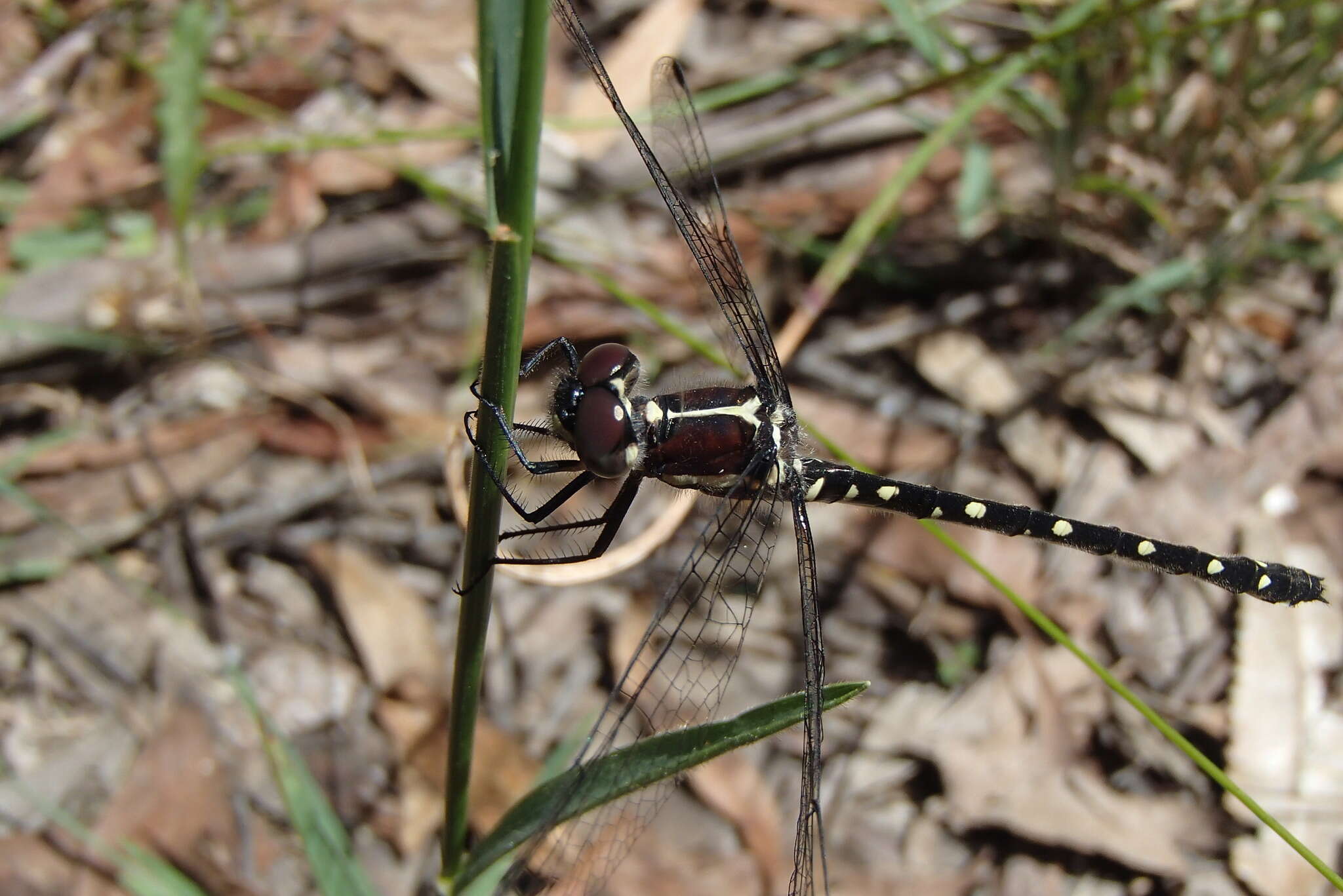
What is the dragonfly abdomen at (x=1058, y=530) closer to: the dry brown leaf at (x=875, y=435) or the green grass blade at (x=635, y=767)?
the dry brown leaf at (x=875, y=435)

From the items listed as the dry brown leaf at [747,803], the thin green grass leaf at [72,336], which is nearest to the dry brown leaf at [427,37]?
the thin green grass leaf at [72,336]

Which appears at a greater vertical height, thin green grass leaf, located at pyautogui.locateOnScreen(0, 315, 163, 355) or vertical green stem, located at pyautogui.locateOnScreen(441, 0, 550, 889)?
thin green grass leaf, located at pyautogui.locateOnScreen(0, 315, 163, 355)

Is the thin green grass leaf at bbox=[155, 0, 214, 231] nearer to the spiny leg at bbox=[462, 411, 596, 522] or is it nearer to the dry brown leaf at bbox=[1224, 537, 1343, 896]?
the spiny leg at bbox=[462, 411, 596, 522]

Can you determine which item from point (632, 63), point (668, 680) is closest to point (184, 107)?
point (632, 63)

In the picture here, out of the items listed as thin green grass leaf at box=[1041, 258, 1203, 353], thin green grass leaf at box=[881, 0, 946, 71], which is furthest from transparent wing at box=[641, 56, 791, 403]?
thin green grass leaf at box=[1041, 258, 1203, 353]

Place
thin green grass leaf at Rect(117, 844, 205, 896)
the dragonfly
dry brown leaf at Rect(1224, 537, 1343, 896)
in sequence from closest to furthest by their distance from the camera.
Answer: the dragonfly < thin green grass leaf at Rect(117, 844, 205, 896) < dry brown leaf at Rect(1224, 537, 1343, 896)

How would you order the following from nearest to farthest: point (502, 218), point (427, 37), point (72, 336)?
point (502, 218) → point (72, 336) → point (427, 37)

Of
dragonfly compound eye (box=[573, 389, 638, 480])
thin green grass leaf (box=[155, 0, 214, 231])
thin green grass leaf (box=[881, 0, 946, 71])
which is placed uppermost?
thin green grass leaf (box=[881, 0, 946, 71])

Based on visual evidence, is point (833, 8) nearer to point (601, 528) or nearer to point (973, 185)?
point (973, 185)
